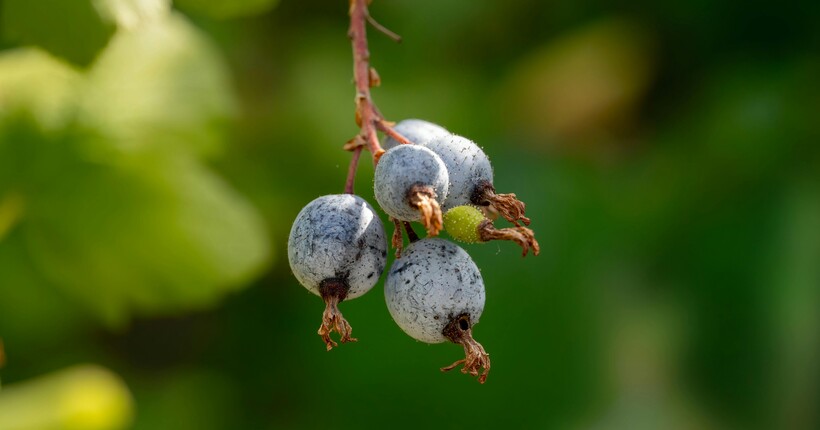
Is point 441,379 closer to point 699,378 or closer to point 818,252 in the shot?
point 699,378

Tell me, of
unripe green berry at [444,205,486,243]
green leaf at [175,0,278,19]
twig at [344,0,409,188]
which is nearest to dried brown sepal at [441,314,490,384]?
unripe green berry at [444,205,486,243]

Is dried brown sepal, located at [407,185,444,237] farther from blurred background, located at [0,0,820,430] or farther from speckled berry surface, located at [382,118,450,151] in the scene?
blurred background, located at [0,0,820,430]

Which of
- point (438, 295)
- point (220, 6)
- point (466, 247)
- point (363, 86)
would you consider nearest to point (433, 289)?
point (438, 295)

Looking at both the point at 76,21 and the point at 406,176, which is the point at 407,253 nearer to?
the point at 406,176

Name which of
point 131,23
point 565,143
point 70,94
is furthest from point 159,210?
point 565,143

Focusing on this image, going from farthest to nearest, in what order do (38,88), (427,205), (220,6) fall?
(38,88), (220,6), (427,205)

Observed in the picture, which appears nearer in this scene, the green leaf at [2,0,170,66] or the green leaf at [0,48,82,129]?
the green leaf at [2,0,170,66]
